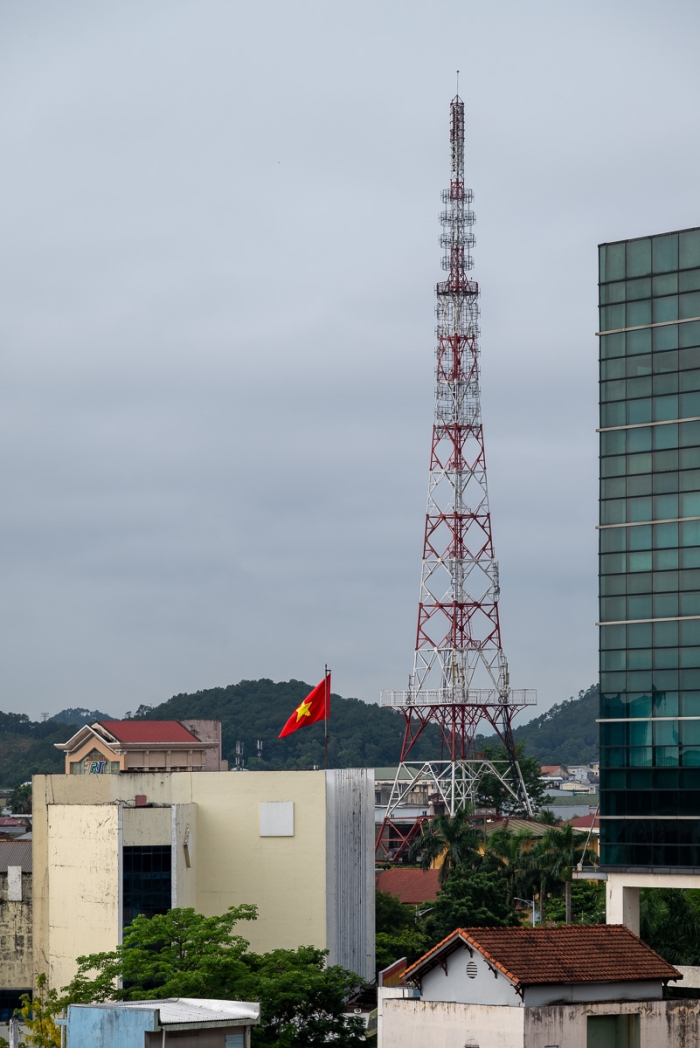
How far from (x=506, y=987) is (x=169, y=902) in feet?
99.4

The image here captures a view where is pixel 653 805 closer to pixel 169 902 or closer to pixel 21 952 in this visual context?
pixel 169 902

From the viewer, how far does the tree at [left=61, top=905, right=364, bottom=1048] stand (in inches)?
2237

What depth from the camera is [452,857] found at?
113 meters

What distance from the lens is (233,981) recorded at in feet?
189

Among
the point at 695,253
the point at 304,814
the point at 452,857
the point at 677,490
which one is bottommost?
the point at 452,857

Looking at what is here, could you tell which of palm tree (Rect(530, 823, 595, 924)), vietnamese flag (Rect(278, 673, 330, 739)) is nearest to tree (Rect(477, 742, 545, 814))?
palm tree (Rect(530, 823, 595, 924))

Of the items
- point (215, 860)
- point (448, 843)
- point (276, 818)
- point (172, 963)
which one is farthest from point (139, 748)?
point (172, 963)

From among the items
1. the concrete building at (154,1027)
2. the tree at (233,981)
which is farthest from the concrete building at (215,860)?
the concrete building at (154,1027)

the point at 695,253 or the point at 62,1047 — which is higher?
the point at 695,253

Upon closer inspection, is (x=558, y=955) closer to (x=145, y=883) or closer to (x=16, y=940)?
(x=145, y=883)

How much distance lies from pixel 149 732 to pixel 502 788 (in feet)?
124

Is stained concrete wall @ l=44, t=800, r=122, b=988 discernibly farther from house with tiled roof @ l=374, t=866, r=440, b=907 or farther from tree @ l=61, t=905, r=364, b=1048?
house with tiled roof @ l=374, t=866, r=440, b=907

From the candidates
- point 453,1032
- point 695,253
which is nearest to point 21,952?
point 453,1032

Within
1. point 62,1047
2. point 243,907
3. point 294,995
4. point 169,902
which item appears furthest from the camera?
point 169,902
